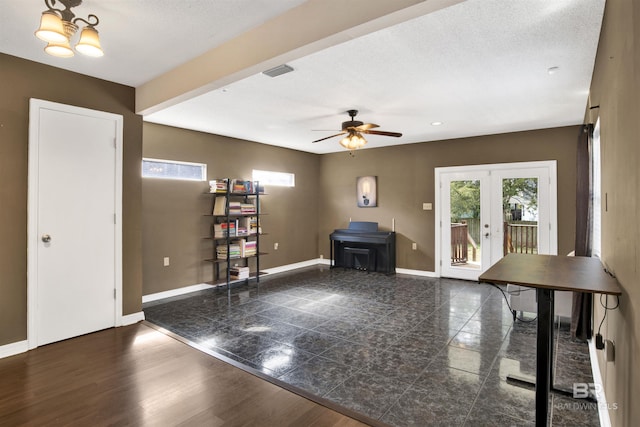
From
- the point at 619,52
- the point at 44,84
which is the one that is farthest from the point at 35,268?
the point at 619,52

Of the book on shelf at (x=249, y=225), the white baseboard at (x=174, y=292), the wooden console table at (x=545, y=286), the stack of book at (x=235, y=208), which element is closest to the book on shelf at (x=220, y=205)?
the stack of book at (x=235, y=208)

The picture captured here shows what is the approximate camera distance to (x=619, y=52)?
1599 millimetres

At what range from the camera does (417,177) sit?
6395 millimetres

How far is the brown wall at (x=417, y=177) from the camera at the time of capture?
5078 mm

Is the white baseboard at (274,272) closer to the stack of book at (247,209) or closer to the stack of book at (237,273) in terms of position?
the stack of book at (237,273)

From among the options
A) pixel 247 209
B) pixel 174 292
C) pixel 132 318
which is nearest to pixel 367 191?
pixel 247 209

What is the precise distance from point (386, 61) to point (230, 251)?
369 cm

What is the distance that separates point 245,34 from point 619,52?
7.29 ft

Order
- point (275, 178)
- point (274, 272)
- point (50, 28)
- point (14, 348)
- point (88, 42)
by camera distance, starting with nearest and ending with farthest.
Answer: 1. point (50, 28)
2. point (88, 42)
3. point (14, 348)
4. point (274, 272)
5. point (275, 178)

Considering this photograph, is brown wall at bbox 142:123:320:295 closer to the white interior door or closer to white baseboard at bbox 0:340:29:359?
white baseboard at bbox 0:340:29:359

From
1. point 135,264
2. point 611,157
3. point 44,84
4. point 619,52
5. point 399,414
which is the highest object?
point 44,84

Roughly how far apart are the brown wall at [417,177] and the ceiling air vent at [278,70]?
156 inches

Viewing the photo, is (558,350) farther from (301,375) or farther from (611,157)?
(301,375)

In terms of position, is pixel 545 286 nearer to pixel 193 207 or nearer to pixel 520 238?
pixel 520 238
